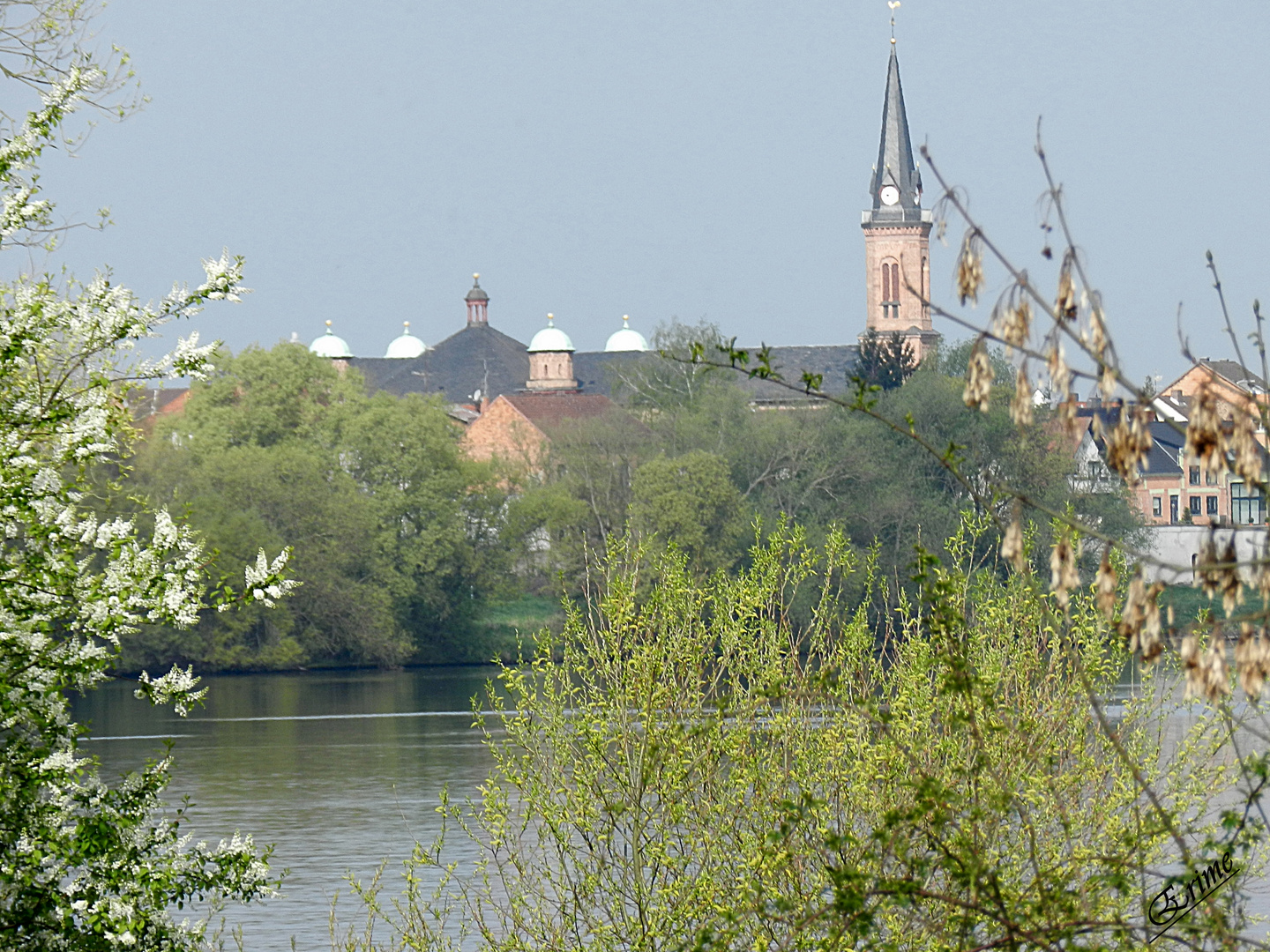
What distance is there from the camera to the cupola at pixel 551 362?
12031 centimetres

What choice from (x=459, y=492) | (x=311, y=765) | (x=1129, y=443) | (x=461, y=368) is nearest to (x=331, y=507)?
(x=459, y=492)

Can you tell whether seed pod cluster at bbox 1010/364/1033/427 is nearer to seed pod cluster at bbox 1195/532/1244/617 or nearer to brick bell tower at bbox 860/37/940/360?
seed pod cluster at bbox 1195/532/1244/617

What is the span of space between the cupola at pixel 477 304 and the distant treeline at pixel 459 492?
69963 mm

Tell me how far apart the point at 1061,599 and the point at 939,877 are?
6246mm

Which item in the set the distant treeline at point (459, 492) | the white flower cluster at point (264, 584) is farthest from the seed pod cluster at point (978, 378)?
the distant treeline at point (459, 492)

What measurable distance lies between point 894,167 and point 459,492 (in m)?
58.3

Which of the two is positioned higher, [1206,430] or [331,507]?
[331,507]

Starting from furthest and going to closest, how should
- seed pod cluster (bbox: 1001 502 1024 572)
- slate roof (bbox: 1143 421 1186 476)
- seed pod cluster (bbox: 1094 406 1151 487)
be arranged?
1. slate roof (bbox: 1143 421 1186 476)
2. seed pod cluster (bbox: 1001 502 1024 572)
3. seed pod cluster (bbox: 1094 406 1151 487)

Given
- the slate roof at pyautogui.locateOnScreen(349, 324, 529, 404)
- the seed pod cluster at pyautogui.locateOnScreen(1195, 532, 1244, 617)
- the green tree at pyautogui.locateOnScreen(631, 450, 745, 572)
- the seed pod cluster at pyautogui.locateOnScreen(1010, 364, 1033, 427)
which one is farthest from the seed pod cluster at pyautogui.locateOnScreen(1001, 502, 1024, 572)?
the slate roof at pyautogui.locateOnScreen(349, 324, 529, 404)

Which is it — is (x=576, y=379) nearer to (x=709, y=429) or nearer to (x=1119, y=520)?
(x=709, y=429)

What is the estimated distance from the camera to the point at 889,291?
116688mm

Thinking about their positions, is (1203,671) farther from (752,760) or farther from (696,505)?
(696,505)

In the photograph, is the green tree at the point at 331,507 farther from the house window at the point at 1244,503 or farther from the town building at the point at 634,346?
the town building at the point at 634,346

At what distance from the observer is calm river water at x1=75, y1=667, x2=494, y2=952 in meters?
22.8
